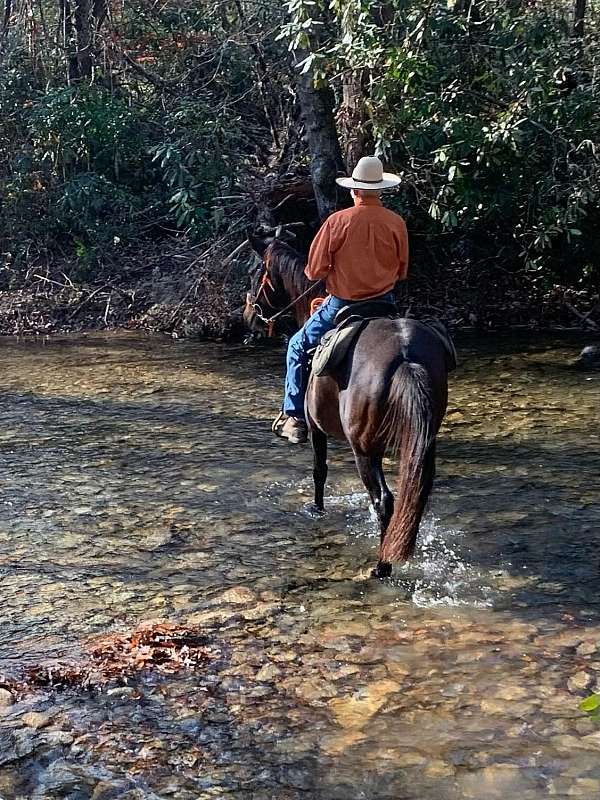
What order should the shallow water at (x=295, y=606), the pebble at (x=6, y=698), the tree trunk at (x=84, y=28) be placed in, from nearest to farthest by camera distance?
the shallow water at (x=295, y=606), the pebble at (x=6, y=698), the tree trunk at (x=84, y=28)

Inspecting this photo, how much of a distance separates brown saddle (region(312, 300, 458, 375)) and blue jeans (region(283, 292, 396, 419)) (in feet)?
0.40

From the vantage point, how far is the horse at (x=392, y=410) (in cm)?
566

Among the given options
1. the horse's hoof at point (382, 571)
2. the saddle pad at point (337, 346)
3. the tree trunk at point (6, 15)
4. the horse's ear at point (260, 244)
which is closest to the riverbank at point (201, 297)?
the tree trunk at point (6, 15)

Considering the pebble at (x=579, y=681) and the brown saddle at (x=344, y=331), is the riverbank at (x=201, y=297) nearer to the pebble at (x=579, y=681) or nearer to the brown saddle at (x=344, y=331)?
the brown saddle at (x=344, y=331)

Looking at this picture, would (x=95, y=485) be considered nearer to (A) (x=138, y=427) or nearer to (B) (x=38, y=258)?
(A) (x=138, y=427)

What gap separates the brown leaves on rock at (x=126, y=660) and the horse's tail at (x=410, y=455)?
4.12 ft

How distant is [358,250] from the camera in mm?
6777

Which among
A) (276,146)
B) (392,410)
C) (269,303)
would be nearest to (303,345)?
(269,303)

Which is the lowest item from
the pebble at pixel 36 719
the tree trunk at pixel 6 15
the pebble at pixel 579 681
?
the pebble at pixel 36 719

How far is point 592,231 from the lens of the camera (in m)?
14.7

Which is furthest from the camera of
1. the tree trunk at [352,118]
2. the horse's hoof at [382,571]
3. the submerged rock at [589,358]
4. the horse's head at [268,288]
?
the tree trunk at [352,118]

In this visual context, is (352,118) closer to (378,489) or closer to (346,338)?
(346,338)

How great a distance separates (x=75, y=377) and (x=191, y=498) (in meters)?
5.26

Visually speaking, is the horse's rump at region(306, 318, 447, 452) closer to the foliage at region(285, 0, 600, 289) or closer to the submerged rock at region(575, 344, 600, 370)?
the foliage at region(285, 0, 600, 289)
